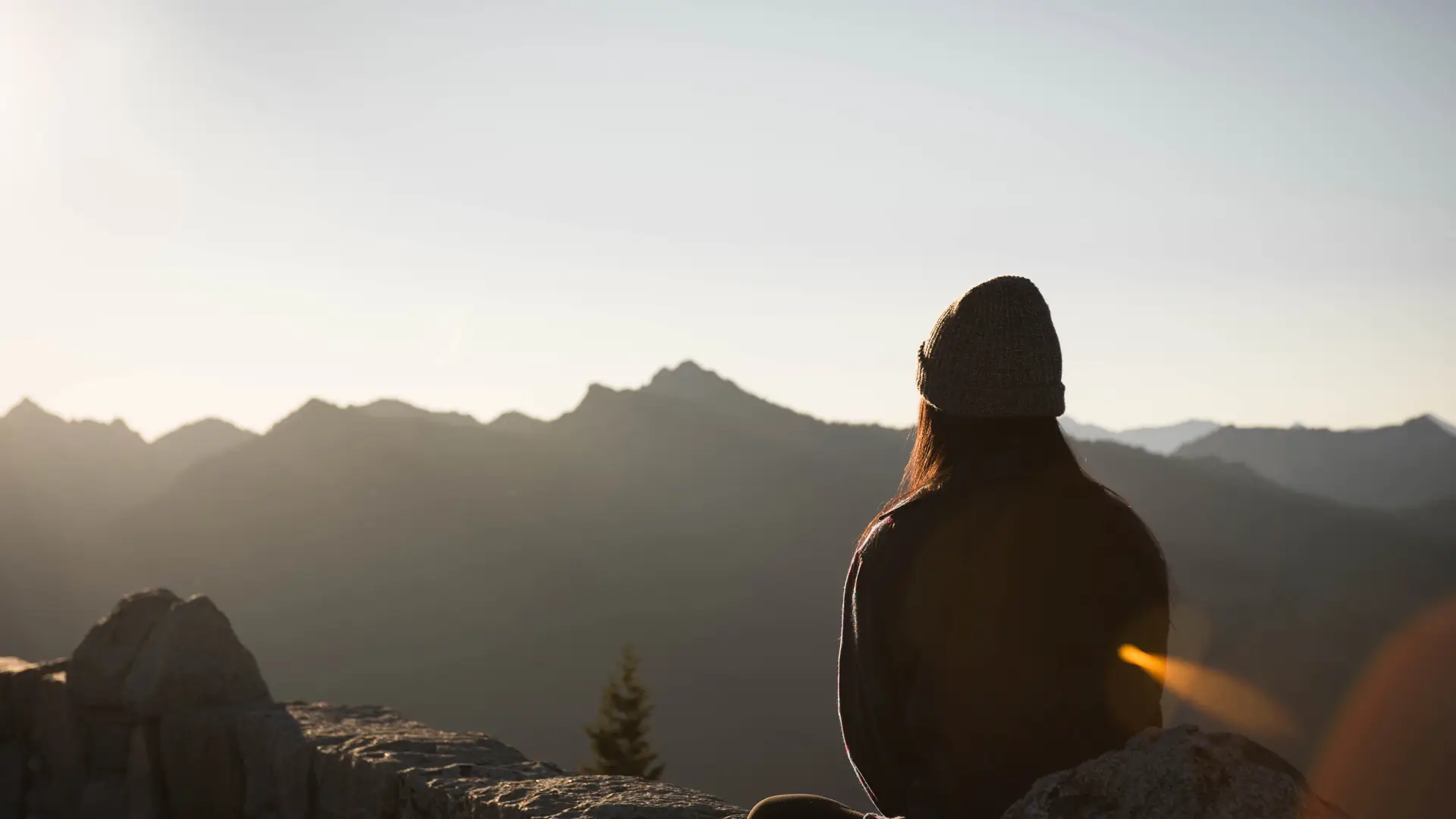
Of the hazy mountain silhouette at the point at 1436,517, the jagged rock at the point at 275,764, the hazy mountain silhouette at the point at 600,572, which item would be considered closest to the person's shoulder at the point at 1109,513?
the jagged rock at the point at 275,764

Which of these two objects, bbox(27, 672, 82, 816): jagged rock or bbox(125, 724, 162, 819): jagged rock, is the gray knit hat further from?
bbox(27, 672, 82, 816): jagged rock

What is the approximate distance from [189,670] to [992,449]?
5.18m

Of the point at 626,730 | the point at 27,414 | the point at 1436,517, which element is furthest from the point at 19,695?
the point at 27,414

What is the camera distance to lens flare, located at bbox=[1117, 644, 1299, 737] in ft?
6.58

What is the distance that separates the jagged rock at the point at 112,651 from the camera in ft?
18.4

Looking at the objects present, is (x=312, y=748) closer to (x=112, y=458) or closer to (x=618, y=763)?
(x=618, y=763)

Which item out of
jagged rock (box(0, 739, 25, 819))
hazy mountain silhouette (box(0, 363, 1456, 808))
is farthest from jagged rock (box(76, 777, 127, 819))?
hazy mountain silhouette (box(0, 363, 1456, 808))

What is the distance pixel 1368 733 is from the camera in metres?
75.1

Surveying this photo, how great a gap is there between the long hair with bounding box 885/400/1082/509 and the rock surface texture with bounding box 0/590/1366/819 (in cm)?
177

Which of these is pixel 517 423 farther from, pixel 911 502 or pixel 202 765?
pixel 911 502

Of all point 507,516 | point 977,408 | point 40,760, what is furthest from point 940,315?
point 507,516

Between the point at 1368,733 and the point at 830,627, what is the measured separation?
50843 mm

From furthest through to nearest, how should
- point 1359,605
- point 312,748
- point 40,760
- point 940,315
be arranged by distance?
1. point 1359,605
2. point 40,760
3. point 312,748
4. point 940,315

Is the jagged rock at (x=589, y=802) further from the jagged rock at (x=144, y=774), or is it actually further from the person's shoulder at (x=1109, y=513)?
the jagged rock at (x=144, y=774)
